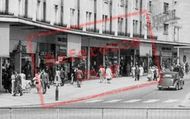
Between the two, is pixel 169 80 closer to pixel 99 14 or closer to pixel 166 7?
pixel 99 14

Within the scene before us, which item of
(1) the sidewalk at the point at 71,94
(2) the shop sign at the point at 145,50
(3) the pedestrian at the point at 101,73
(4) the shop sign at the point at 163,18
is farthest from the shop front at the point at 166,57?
(3) the pedestrian at the point at 101,73

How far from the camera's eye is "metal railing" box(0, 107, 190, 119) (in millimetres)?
19386

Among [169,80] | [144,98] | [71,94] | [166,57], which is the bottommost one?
[144,98]

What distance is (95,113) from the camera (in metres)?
19.6

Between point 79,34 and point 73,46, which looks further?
point 79,34

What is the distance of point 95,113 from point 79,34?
34.9 metres

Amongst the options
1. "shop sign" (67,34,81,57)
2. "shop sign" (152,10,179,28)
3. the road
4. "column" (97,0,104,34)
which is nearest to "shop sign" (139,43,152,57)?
"shop sign" (152,10,179,28)

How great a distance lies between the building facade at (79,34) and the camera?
43188 mm

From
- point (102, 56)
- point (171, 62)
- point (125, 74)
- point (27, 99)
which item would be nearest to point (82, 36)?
point (102, 56)

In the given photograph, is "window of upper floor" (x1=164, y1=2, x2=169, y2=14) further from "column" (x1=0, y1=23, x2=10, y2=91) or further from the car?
"column" (x1=0, y1=23, x2=10, y2=91)

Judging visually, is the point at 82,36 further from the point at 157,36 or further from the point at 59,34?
the point at 157,36

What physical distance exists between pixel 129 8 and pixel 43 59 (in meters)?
22.8

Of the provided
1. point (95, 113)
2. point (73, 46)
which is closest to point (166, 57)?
point (73, 46)

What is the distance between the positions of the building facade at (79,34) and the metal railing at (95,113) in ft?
63.9
